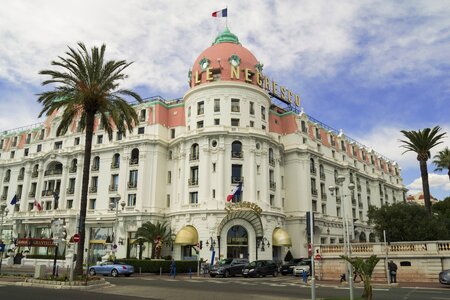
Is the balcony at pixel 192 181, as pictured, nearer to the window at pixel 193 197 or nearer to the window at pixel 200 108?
the window at pixel 193 197

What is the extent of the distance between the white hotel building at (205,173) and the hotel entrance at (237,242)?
0.41 ft

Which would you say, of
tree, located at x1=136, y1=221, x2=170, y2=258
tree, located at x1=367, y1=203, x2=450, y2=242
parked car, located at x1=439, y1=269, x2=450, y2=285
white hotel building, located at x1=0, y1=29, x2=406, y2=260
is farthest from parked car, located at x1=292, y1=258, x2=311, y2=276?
tree, located at x1=136, y1=221, x2=170, y2=258

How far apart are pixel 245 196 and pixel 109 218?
66.0ft

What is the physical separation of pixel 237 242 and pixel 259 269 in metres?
11.1

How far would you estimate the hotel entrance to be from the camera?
4866 cm

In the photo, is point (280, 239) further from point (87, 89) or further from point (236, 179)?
point (87, 89)

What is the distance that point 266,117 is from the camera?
56.0 metres

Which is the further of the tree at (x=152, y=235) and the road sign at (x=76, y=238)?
the tree at (x=152, y=235)

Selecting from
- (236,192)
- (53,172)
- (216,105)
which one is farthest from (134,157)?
(236,192)

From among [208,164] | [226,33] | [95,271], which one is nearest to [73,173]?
[208,164]

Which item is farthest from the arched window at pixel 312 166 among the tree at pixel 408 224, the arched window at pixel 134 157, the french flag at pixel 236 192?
the arched window at pixel 134 157

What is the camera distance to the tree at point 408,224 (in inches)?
1797

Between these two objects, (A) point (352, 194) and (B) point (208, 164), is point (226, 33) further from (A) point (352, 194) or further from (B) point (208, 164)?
(A) point (352, 194)

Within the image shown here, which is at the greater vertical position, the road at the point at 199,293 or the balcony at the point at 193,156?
the balcony at the point at 193,156
